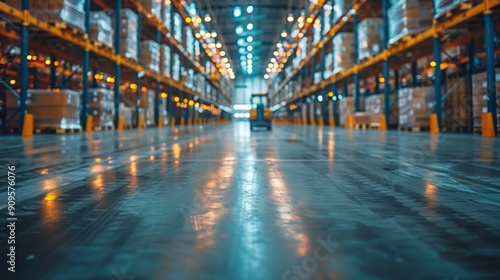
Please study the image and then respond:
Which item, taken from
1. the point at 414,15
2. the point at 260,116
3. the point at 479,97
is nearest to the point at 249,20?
the point at 260,116

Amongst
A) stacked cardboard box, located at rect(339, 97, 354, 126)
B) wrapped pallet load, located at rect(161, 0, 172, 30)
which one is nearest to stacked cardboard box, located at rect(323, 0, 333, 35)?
stacked cardboard box, located at rect(339, 97, 354, 126)

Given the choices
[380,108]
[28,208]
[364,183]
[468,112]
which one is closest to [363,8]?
[380,108]

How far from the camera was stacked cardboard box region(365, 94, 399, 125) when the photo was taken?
573 inches

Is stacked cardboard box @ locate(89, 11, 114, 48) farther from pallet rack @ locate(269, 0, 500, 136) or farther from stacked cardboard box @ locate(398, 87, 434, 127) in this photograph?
stacked cardboard box @ locate(398, 87, 434, 127)

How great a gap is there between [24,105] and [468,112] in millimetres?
11383

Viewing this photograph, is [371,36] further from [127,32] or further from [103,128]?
[103,128]

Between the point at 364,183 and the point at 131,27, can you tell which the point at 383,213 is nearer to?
the point at 364,183

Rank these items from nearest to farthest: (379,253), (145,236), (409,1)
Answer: (379,253) < (145,236) < (409,1)

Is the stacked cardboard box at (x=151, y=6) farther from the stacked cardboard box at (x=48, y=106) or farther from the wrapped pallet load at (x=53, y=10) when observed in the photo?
the stacked cardboard box at (x=48, y=106)

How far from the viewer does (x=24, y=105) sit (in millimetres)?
9188

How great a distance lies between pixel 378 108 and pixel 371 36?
261 cm

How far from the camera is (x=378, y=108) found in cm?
1475

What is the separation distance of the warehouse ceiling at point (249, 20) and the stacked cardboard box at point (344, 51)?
10.8 m

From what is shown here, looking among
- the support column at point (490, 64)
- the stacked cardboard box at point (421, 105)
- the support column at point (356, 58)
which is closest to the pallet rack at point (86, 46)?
the support column at point (356, 58)
